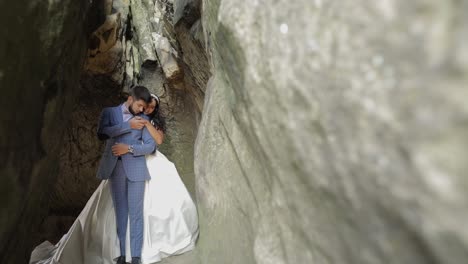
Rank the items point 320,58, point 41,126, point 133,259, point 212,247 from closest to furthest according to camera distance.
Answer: point 320,58, point 41,126, point 212,247, point 133,259

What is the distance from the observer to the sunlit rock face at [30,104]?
2.02m

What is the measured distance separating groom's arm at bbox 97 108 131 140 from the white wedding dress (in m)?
0.36

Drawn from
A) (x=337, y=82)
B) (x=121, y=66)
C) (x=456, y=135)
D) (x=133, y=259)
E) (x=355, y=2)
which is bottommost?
(x=133, y=259)

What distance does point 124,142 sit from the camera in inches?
130

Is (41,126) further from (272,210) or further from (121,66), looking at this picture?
(121,66)

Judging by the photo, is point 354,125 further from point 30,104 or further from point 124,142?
point 124,142

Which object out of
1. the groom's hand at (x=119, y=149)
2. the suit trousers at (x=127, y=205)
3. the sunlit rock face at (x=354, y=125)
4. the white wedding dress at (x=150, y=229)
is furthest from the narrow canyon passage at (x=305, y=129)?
the groom's hand at (x=119, y=149)

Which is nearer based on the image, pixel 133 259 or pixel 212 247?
pixel 212 247

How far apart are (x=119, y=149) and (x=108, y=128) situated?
0.22m

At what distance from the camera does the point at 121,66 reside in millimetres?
5816

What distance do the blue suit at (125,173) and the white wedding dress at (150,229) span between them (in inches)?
3.1

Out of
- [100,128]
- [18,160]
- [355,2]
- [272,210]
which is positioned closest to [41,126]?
[18,160]

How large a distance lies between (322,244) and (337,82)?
2.03 ft

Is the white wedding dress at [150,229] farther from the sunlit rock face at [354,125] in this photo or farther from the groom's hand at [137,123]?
the sunlit rock face at [354,125]
